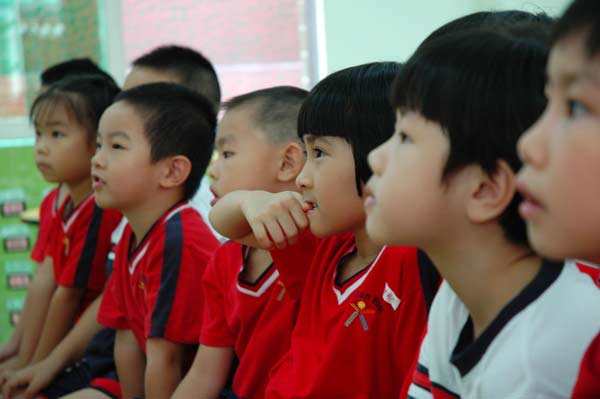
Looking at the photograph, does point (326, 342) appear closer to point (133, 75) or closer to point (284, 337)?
point (284, 337)

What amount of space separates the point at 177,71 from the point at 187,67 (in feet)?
0.12

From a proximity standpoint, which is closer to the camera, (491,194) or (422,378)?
(491,194)

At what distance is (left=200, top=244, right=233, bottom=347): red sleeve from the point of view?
1411 millimetres

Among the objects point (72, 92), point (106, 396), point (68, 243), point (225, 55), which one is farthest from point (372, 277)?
point (225, 55)

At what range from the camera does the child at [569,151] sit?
0.58 meters

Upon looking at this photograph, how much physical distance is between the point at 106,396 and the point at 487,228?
114 cm

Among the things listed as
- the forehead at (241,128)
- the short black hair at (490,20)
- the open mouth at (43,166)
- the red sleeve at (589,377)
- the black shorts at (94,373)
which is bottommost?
the black shorts at (94,373)

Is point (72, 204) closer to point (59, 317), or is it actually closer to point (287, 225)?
point (59, 317)

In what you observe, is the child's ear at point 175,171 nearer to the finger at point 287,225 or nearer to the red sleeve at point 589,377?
the finger at point 287,225

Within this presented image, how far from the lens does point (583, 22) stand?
598 mm

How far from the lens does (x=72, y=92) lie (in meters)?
2.10

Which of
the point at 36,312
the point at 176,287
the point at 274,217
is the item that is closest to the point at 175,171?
the point at 176,287

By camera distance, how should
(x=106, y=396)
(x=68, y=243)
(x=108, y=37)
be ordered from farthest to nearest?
1. (x=108, y=37)
2. (x=68, y=243)
3. (x=106, y=396)

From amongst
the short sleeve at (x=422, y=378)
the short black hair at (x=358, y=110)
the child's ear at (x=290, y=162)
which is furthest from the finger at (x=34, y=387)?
the short sleeve at (x=422, y=378)
